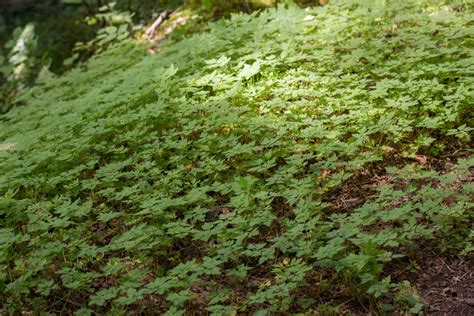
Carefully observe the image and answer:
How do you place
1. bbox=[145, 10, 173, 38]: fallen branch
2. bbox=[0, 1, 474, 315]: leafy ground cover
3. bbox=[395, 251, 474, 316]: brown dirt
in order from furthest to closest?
bbox=[145, 10, 173, 38]: fallen branch < bbox=[0, 1, 474, 315]: leafy ground cover < bbox=[395, 251, 474, 316]: brown dirt

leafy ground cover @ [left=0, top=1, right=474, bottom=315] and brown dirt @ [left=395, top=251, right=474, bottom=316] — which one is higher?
leafy ground cover @ [left=0, top=1, right=474, bottom=315]

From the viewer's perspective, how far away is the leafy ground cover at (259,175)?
2945 millimetres

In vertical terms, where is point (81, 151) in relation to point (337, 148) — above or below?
above

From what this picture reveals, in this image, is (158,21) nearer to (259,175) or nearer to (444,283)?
(259,175)

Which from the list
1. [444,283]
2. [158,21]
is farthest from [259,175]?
[158,21]

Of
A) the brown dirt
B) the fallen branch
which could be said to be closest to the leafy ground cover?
the brown dirt

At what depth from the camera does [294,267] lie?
2.86 metres

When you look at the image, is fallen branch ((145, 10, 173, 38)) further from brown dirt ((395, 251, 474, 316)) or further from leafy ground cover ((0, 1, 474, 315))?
brown dirt ((395, 251, 474, 316))

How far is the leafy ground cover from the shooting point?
2.95 metres

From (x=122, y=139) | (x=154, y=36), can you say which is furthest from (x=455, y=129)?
(x=154, y=36)

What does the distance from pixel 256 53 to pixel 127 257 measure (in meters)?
2.70

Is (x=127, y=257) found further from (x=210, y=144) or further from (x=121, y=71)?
(x=121, y=71)

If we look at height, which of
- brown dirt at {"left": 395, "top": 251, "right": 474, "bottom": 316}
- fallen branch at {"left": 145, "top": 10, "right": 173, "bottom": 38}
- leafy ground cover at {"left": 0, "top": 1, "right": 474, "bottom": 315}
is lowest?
brown dirt at {"left": 395, "top": 251, "right": 474, "bottom": 316}

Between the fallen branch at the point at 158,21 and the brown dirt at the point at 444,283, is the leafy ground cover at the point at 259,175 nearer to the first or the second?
the brown dirt at the point at 444,283
